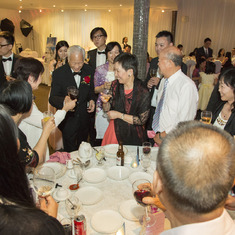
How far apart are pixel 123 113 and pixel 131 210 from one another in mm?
1445

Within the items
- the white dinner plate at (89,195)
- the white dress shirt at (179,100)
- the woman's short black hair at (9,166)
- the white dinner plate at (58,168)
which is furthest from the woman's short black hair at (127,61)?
the woman's short black hair at (9,166)

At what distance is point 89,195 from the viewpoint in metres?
1.73

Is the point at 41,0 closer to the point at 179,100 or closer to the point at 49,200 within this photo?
the point at 179,100

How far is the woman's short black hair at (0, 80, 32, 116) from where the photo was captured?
173cm

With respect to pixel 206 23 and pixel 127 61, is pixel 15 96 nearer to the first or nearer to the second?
pixel 127 61

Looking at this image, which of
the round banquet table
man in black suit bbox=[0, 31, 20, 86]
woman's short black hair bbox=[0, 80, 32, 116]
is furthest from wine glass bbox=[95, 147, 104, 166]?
man in black suit bbox=[0, 31, 20, 86]

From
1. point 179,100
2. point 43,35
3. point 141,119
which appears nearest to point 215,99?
point 179,100

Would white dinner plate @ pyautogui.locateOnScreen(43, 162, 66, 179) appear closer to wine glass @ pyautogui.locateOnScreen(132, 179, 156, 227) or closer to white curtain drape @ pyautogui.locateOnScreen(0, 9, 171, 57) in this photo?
wine glass @ pyautogui.locateOnScreen(132, 179, 156, 227)

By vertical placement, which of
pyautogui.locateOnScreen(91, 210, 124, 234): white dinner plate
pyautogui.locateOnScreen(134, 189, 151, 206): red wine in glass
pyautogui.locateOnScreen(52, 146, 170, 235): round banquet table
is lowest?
pyautogui.locateOnScreen(52, 146, 170, 235): round banquet table

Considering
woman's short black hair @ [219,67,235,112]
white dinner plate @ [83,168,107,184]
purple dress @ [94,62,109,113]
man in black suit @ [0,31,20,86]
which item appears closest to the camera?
white dinner plate @ [83,168,107,184]

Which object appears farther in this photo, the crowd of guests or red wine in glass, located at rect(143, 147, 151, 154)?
red wine in glass, located at rect(143, 147, 151, 154)

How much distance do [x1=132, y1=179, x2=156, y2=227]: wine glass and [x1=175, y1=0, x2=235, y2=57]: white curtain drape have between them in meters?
12.5

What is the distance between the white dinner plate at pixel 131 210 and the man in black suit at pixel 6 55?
10.3 feet

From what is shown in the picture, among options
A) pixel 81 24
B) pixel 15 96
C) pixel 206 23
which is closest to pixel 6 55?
pixel 15 96
